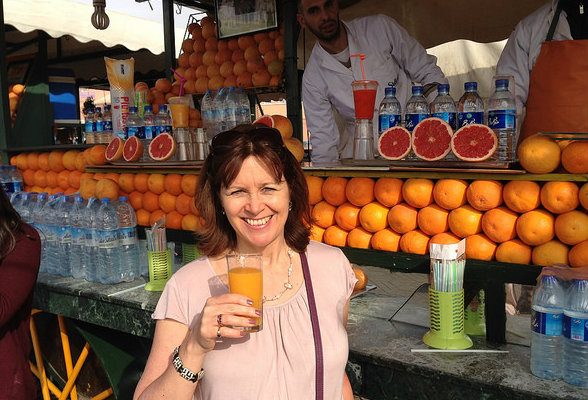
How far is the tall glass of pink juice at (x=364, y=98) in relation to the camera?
8.74ft

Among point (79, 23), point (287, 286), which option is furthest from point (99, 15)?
point (287, 286)

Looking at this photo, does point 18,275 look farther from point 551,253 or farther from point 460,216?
point 551,253

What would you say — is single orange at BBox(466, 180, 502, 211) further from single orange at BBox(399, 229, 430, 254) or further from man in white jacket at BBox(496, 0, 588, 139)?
man in white jacket at BBox(496, 0, 588, 139)

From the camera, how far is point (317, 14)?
4305mm

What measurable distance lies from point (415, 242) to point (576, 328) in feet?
2.57

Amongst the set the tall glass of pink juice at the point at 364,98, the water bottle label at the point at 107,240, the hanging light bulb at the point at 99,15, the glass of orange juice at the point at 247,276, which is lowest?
the water bottle label at the point at 107,240

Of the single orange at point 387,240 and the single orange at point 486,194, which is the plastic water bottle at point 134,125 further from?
the single orange at point 486,194

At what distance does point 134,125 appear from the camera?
12.6ft

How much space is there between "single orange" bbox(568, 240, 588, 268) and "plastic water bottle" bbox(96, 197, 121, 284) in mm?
2538

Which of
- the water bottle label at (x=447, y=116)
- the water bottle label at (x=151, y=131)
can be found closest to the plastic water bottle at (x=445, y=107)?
the water bottle label at (x=447, y=116)

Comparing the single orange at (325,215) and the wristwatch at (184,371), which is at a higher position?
the single orange at (325,215)

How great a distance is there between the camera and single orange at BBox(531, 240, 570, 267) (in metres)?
2.09

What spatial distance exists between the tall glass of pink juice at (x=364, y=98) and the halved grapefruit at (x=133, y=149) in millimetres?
1692

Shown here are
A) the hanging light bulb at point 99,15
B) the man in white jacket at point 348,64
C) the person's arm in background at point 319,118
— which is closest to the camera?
the man in white jacket at point 348,64
